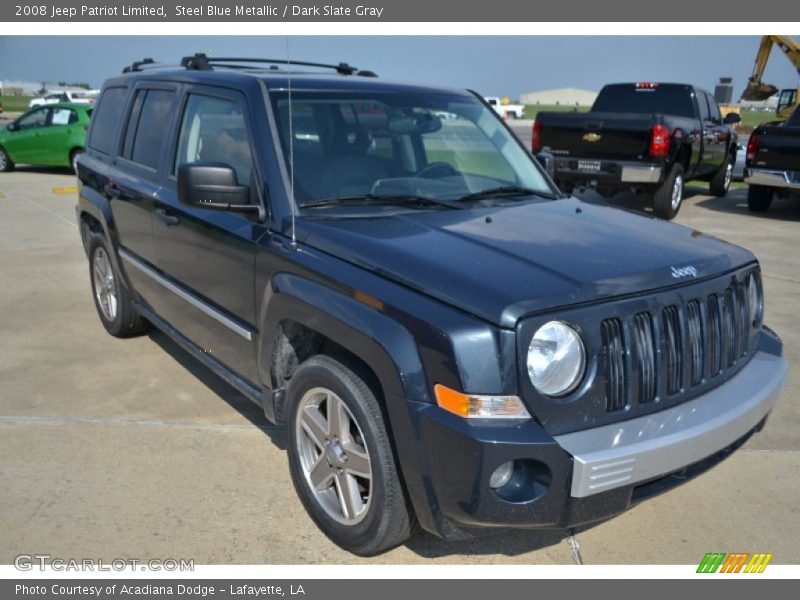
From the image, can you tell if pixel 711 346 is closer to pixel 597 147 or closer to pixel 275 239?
pixel 275 239

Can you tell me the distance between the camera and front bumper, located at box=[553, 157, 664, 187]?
406 inches

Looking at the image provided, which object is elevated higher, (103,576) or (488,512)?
(488,512)

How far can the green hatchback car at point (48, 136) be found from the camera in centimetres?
1519

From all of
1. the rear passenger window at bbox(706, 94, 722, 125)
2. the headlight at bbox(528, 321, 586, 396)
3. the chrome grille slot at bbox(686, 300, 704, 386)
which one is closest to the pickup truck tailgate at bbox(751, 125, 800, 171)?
the rear passenger window at bbox(706, 94, 722, 125)

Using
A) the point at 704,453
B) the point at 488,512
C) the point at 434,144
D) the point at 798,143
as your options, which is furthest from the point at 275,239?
the point at 798,143

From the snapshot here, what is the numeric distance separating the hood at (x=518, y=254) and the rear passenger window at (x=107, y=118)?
272cm

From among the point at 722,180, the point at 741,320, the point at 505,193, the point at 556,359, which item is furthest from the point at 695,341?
the point at 722,180

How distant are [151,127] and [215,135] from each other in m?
0.93

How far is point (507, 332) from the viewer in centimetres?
237

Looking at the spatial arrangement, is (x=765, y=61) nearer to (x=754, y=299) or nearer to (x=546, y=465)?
(x=754, y=299)

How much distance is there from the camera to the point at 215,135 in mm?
3881

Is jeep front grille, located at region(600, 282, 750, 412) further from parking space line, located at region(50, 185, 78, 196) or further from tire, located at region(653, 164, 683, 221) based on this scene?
parking space line, located at region(50, 185, 78, 196)
